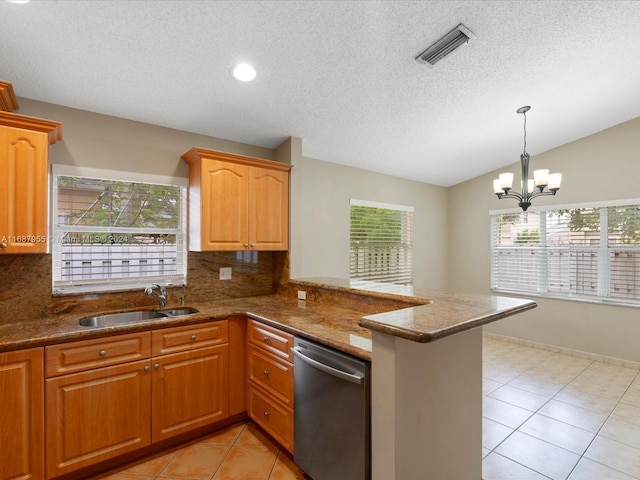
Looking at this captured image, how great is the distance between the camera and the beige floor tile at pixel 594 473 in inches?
80.4

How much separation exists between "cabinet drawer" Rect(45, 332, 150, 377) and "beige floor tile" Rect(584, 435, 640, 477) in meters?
3.13

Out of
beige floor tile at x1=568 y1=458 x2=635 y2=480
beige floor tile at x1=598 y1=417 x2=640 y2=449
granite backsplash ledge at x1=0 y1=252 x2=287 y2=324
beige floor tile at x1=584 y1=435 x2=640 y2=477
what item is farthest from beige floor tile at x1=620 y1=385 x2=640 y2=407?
granite backsplash ledge at x1=0 y1=252 x2=287 y2=324

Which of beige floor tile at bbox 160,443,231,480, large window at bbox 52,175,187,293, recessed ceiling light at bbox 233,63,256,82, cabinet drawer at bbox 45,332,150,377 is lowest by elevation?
beige floor tile at bbox 160,443,231,480

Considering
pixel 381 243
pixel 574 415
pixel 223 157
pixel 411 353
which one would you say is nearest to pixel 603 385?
pixel 574 415

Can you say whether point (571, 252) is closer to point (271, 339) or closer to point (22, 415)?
point (271, 339)

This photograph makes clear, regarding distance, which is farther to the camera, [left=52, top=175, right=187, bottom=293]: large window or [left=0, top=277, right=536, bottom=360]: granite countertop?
[left=52, top=175, right=187, bottom=293]: large window

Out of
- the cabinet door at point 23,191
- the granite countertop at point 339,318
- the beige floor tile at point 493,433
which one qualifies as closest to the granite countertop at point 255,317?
the granite countertop at point 339,318

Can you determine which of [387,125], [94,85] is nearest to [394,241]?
[387,125]

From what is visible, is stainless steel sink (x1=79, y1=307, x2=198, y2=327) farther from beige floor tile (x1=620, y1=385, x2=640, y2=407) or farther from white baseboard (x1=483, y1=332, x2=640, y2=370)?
white baseboard (x1=483, y1=332, x2=640, y2=370)

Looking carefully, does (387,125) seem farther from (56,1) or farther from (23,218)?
Result: (23,218)

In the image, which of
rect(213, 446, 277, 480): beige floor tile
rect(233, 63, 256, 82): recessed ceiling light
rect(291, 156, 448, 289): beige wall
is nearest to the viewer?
rect(213, 446, 277, 480): beige floor tile

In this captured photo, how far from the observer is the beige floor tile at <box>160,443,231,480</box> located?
2051mm

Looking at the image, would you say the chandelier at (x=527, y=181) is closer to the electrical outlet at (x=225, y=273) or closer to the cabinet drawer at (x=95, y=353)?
the electrical outlet at (x=225, y=273)

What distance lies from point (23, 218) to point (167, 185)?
1084 mm
